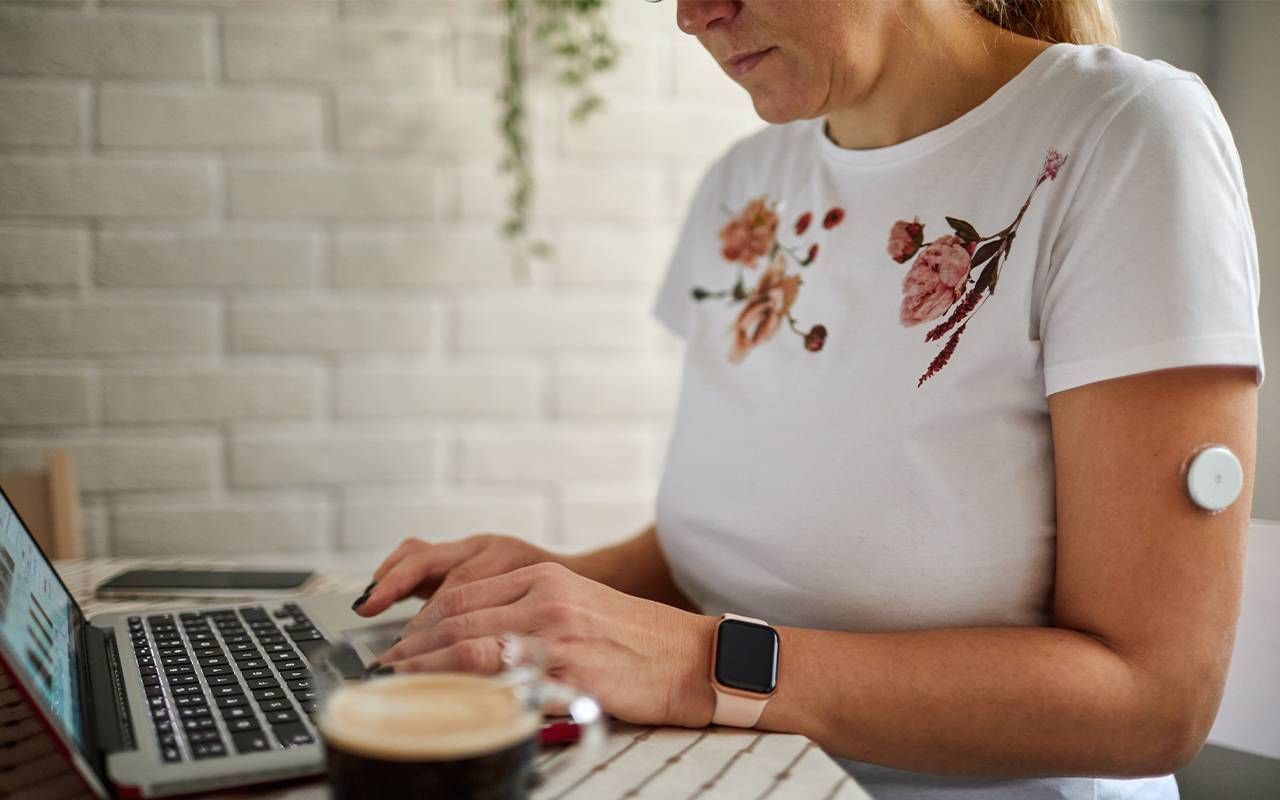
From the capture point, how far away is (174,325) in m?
1.55

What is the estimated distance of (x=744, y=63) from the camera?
95cm

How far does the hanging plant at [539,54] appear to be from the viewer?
1561 mm

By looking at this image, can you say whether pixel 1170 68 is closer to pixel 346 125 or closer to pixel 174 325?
pixel 346 125

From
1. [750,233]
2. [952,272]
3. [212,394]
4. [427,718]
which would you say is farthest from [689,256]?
[427,718]

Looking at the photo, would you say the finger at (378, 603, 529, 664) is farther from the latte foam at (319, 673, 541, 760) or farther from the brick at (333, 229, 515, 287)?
the brick at (333, 229, 515, 287)

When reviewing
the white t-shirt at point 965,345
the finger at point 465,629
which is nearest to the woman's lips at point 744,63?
the white t-shirt at point 965,345

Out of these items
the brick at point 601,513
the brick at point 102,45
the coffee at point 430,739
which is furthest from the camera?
the brick at point 601,513

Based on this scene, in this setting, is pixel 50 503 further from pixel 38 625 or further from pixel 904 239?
pixel 904 239

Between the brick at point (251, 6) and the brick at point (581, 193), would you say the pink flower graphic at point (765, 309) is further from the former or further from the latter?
the brick at point (251, 6)

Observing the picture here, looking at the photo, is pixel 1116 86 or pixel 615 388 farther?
pixel 615 388

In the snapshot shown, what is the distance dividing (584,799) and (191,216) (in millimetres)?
1238

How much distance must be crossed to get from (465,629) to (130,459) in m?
1.09

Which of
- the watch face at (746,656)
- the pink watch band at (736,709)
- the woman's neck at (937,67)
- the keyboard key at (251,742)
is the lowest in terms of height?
the pink watch band at (736,709)

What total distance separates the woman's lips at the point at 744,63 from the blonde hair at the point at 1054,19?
0.21 metres
